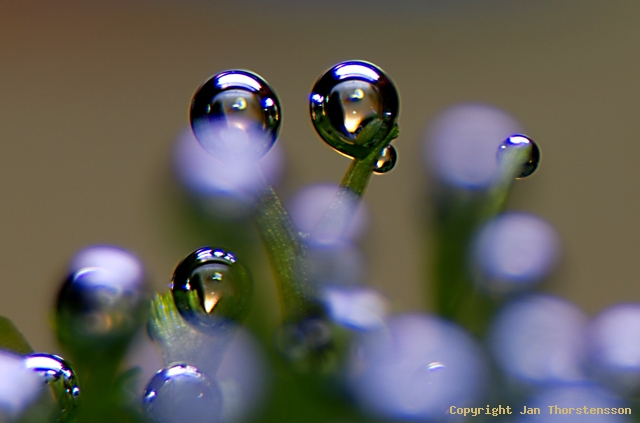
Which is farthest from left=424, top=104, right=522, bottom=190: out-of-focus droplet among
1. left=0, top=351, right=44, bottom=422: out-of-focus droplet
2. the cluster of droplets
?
left=0, top=351, right=44, bottom=422: out-of-focus droplet

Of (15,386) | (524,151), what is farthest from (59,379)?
(524,151)

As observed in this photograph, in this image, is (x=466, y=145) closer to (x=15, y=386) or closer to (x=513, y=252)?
(x=513, y=252)

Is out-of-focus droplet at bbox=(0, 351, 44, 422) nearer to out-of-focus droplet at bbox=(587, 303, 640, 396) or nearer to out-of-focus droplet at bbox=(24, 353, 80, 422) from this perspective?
out-of-focus droplet at bbox=(24, 353, 80, 422)

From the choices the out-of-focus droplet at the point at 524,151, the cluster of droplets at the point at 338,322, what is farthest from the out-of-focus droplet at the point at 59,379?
the out-of-focus droplet at the point at 524,151

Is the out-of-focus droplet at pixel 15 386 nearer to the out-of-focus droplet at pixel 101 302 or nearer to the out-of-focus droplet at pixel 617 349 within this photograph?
the out-of-focus droplet at pixel 101 302

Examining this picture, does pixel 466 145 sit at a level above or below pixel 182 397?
above

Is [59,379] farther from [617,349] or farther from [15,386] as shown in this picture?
[617,349]

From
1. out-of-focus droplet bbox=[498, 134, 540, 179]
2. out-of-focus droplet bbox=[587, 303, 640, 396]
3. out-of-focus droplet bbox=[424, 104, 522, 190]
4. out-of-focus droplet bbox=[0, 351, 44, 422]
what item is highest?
out-of-focus droplet bbox=[424, 104, 522, 190]
